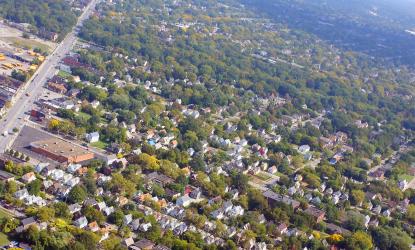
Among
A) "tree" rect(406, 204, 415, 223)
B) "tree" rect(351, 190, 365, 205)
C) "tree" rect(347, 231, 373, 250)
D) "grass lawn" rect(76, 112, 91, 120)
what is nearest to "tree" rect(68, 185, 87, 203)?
"tree" rect(347, 231, 373, 250)

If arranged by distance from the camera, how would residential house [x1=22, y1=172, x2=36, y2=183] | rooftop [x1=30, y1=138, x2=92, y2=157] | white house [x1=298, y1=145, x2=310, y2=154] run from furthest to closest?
white house [x1=298, y1=145, x2=310, y2=154] < rooftop [x1=30, y1=138, x2=92, y2=157] < residential house [x1=22, y1=172, x2=36, y2=183]

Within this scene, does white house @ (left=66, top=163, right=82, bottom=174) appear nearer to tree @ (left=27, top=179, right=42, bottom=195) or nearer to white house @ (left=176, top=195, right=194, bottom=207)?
tree @ (left=27, top=179, right=42, bottom=195)

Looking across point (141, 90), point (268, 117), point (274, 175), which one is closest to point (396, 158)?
point (268, 117)

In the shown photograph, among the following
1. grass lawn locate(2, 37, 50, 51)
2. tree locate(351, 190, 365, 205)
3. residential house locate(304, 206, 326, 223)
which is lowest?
grass lawn locate(2, 37, 50, 51)

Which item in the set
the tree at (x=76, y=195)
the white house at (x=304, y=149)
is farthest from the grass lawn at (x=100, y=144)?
the white house at (x=304, y=149)

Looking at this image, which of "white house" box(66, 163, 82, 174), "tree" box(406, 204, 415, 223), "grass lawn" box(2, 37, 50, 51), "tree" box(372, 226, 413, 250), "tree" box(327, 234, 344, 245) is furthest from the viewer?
"grass lawn" box(2, 37, 50, 51)

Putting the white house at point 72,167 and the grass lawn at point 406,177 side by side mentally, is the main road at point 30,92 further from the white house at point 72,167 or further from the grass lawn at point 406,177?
the grass lawn at point 406,177

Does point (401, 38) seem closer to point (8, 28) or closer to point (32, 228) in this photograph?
point (8, 28)
